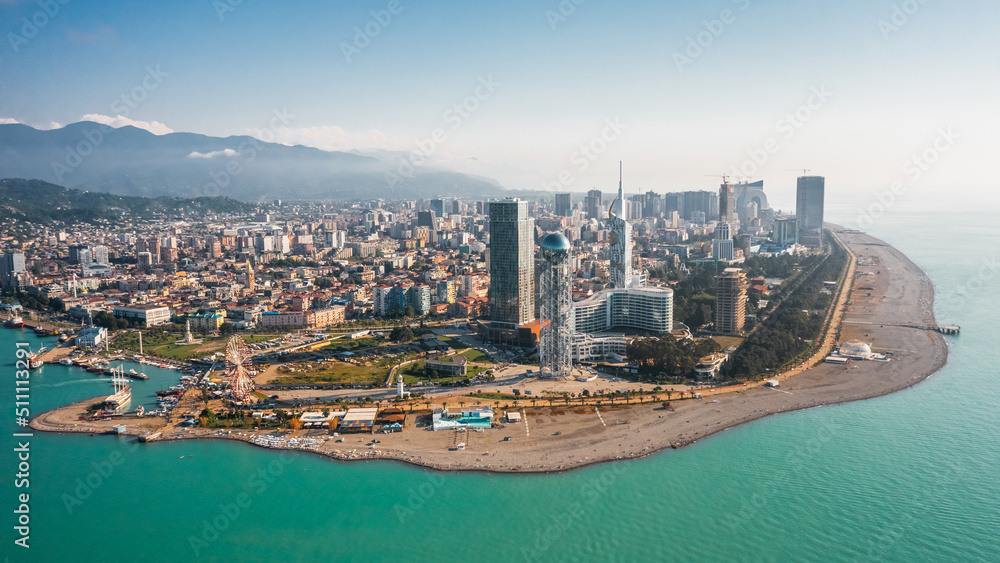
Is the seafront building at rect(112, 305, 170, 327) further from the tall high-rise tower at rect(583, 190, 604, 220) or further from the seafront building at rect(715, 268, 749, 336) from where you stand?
the tall high-rise tower at rect(583, 190, 604, 220)

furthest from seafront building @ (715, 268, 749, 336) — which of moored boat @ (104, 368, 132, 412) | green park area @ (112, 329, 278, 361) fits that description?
moored boat @ (104, 368, 132, 412)

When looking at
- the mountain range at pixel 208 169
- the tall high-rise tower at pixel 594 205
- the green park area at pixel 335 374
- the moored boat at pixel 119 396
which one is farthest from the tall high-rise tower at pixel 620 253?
the mountain range at pixel 208 169

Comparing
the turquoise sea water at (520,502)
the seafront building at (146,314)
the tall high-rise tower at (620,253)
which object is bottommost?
the turquoise sea water at (520,502)

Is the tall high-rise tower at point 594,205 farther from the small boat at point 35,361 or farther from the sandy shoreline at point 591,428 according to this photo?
the small boat at point 35,361

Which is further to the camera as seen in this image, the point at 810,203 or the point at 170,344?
the point at 810,203

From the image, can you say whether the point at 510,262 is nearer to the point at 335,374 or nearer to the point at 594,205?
the point at 335,374

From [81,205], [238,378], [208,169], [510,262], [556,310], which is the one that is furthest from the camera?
[208,169]

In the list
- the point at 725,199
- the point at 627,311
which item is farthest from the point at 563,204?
the point at 627,311
